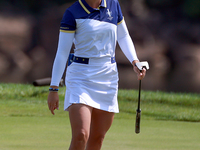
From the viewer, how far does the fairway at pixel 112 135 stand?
12.2 ft

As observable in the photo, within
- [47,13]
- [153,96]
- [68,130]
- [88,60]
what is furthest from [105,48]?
[47,13]

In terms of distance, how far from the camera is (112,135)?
169 inches

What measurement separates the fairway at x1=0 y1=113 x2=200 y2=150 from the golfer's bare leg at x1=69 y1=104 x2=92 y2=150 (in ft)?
4.68

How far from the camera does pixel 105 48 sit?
2402 mm

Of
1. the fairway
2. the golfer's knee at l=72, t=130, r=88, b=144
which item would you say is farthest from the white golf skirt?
the fairway

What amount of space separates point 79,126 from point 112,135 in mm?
2132

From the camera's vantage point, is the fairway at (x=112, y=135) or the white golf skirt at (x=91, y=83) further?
the fairway at (x=112, y=135)

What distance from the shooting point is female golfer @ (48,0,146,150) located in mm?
2279

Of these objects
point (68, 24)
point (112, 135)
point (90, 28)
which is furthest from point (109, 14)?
point (112, 135)

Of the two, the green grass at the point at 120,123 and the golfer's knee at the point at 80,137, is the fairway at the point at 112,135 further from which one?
the golfer's knee at the point at 80,137

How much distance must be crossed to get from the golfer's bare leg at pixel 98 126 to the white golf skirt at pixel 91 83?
61 mm

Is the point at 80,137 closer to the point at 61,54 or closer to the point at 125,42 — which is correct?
the point at 61,54

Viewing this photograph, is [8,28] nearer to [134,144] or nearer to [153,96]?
[153,96]

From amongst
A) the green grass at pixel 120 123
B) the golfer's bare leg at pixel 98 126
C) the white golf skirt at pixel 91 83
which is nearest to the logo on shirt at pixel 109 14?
the white golf skirt at pixel 91 83
